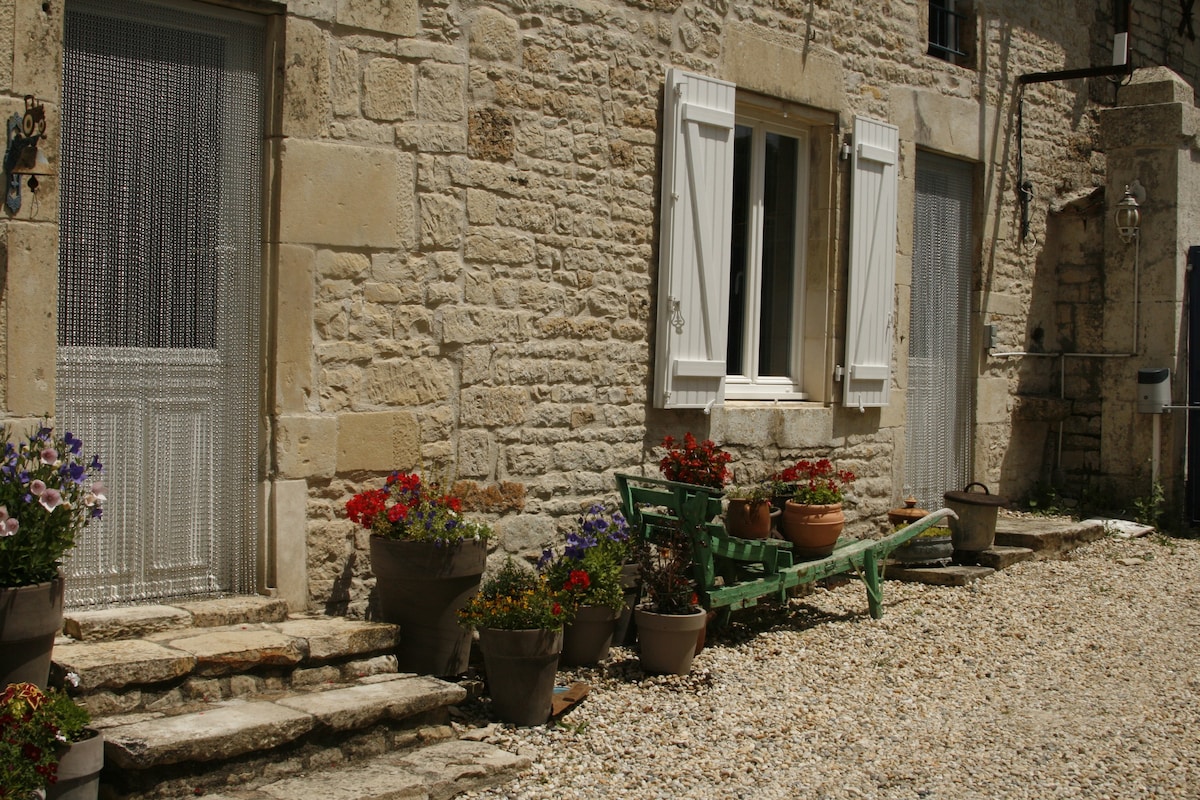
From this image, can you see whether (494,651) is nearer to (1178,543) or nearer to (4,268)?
(4,268)

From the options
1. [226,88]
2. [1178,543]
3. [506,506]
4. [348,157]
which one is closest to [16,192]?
[226,88]

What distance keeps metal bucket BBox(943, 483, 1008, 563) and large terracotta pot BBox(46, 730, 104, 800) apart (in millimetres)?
5408

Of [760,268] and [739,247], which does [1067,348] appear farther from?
[739,247]

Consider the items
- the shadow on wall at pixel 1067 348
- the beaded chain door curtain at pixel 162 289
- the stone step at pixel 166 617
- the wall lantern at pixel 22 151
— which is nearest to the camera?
the wall lantern at pixel 22 151

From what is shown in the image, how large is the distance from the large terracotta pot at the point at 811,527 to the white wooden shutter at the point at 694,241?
73 cm

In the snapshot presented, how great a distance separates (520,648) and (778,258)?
12.1 ft

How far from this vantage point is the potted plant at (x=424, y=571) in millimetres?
4594

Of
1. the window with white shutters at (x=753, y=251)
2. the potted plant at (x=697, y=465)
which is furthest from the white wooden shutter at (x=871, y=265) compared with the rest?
the potted plant at (x=697, y=465)

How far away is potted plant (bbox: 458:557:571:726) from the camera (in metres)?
4.42

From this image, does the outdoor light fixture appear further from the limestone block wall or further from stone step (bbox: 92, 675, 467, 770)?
stone step (bbox: 92, 675, 467, 770)

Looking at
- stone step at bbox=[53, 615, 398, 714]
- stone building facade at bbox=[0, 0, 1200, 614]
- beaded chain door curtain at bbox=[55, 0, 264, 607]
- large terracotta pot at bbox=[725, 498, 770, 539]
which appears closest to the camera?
stone step at bbox=[53, 615, 398, 714]

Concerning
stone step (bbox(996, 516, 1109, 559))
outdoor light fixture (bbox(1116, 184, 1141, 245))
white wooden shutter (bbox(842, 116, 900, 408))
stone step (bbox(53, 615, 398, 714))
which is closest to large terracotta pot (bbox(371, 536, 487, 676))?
stone step (bbox(53, 615, 398, 714))

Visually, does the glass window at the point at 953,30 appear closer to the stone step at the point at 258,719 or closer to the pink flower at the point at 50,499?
the stone step at the point at 258,719

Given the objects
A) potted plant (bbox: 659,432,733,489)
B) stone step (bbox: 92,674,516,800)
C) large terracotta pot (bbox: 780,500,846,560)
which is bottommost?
stone step (bbox: 92,674,516,800)
